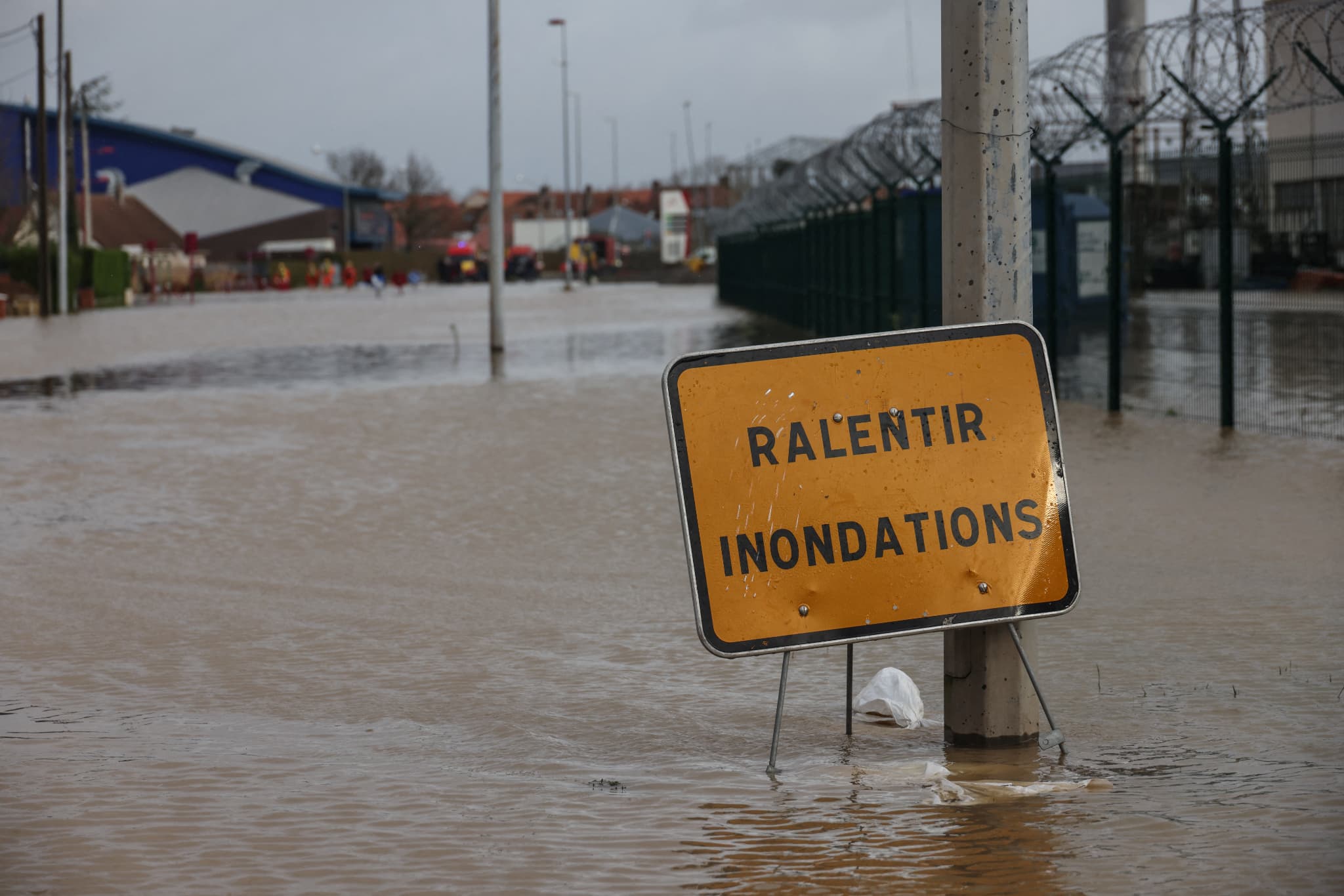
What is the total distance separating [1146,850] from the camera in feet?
15.0

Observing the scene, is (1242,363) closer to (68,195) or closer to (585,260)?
(68,195)

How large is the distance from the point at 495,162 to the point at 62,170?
30.0 m

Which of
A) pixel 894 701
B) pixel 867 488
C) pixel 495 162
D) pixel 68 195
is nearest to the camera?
pixel 867 488

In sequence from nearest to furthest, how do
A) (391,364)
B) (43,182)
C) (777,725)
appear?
1. (777,725)
2. (391,364)
3. (43,182)

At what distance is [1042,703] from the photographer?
5.44 m

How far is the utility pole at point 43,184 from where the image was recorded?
53.3 m

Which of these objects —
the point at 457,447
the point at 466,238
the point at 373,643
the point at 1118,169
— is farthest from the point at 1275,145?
the point at 466,238

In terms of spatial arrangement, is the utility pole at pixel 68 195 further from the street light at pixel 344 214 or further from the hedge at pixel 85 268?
the street light at pixel 344 214

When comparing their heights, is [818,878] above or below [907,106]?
below

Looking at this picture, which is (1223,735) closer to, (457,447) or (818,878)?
(818,878)

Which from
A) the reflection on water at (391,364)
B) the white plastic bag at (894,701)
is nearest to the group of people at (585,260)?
the reflection on water at (391,364)

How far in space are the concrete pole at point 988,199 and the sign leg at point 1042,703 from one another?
0.04 metres

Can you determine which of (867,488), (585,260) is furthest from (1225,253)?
(585,260)

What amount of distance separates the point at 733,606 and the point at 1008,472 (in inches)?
37.0
